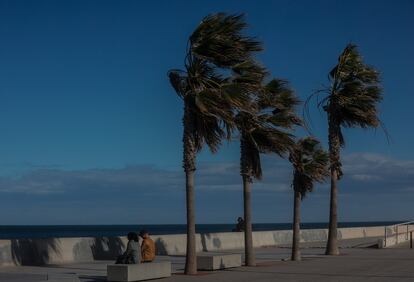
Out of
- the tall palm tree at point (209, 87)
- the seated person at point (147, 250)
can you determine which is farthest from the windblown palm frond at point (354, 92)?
the seated person at point (147, 250)

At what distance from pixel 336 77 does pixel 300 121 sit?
6044 millimetres

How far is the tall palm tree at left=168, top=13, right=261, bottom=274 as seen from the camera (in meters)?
18.1

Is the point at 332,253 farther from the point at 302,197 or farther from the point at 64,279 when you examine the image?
the point at 64,279

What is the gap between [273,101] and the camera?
2230 centimetres

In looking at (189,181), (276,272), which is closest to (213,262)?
(276,272)

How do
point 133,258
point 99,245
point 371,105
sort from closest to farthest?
1. point 133,258
2. point 99,245
3. point 371,105

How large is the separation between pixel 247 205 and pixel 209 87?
15.1ft

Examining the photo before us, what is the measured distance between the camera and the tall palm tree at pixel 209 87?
1809cm

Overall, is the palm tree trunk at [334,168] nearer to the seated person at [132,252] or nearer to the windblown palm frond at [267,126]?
the windblown palm frond at [267,126]

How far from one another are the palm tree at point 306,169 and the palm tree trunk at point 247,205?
9.28 feet

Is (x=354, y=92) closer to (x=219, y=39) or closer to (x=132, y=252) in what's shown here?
(x=219, y=39)

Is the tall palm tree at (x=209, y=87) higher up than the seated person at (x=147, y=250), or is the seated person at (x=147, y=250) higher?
the tall palm tree at (x=209, y=87)

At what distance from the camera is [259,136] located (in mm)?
21469

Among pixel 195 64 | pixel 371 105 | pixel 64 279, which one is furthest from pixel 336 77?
pixel 64 279
